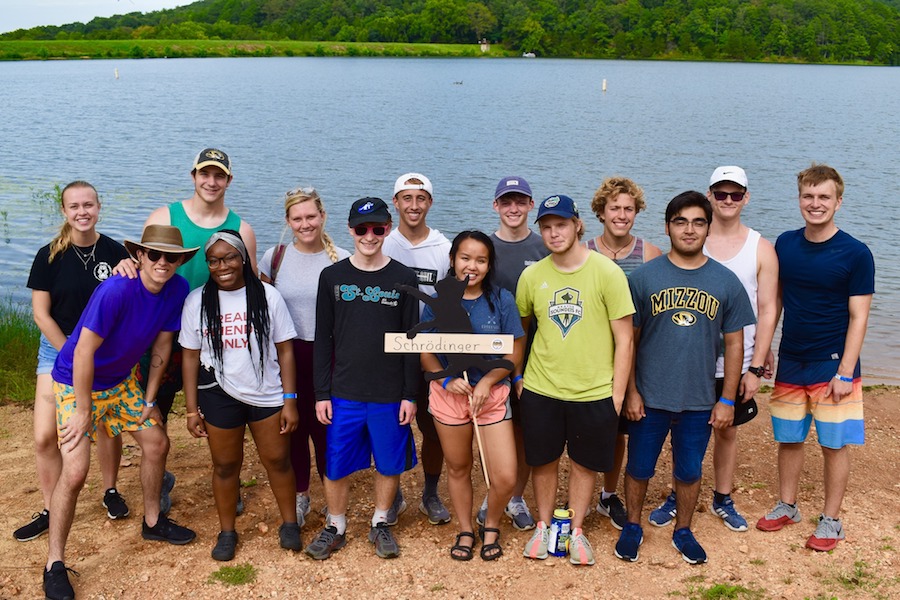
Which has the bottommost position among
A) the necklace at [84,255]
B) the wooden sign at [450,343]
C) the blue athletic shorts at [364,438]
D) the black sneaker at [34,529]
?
the black sneaker at [34,529]

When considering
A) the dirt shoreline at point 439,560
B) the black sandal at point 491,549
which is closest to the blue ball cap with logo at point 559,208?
the black sandal at point 491,549

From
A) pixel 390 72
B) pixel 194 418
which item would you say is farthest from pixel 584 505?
pixel 390 72

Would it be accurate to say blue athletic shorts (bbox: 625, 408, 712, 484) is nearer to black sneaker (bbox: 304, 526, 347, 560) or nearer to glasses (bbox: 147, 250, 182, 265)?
black sneaker (bbox: 304, 526, 347, 560)

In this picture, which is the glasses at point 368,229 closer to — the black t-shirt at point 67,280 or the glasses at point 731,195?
the black t-shirt at point 67,280

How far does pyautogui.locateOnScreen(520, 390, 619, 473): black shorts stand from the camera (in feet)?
15.8

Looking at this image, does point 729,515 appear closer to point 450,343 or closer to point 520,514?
point 520,514

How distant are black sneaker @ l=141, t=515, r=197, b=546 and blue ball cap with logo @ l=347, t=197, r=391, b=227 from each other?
2.43 metres

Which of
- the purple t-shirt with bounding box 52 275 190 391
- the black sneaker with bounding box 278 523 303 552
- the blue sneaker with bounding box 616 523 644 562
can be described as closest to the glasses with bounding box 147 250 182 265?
the purple t-shirt with bounding box 52 275 190 391

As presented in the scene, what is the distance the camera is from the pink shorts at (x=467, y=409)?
487 centimetres

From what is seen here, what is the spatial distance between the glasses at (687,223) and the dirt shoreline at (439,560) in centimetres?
216

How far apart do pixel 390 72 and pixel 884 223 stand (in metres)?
59.1

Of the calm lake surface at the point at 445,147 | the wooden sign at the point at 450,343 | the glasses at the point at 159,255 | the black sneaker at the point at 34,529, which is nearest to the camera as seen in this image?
the wooden sign at the point at 450,343

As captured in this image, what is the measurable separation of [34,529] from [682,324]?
458 cm

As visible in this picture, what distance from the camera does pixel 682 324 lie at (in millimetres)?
4793
